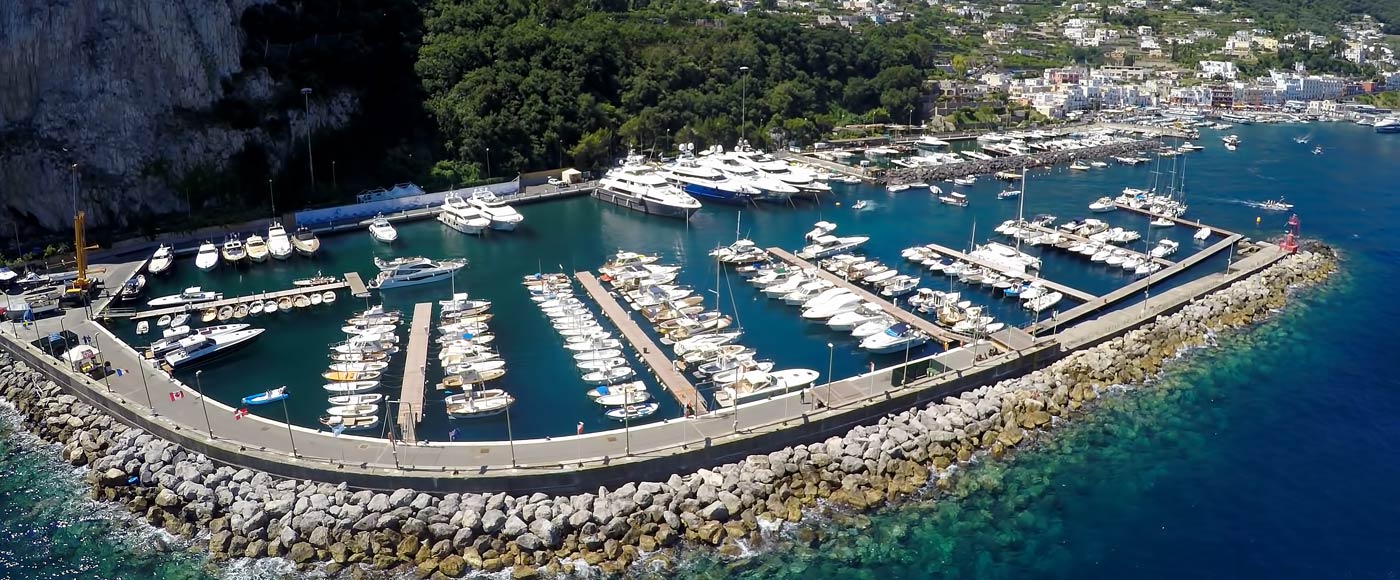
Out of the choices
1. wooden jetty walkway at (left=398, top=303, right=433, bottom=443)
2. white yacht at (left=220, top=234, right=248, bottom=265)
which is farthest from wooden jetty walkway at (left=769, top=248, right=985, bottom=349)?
white yacht at (left=220, top=234, right=248, bottom=265)

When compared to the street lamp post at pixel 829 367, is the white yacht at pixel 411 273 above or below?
above

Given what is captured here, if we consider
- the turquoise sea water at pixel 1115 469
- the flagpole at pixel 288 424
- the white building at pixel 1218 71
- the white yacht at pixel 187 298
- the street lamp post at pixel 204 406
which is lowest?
the turquoise sea water at pixel 1115 469

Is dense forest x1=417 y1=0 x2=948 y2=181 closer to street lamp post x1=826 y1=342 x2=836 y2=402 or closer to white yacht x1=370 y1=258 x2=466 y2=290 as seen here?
white yacht x1=370 y1=258 x2=466 y2=290

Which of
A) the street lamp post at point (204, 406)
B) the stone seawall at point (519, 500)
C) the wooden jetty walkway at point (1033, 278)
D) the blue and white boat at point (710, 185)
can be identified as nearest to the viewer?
the stone seawall at point (519, 500)

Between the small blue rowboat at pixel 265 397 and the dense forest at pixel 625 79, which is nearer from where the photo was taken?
the small blue rowboat at pixel 265 397

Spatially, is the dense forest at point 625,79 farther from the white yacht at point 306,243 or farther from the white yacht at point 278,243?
the white yacht at point 278,243

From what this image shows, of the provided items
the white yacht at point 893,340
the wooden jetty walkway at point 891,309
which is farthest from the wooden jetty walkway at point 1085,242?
the white yacht at point 893,340
